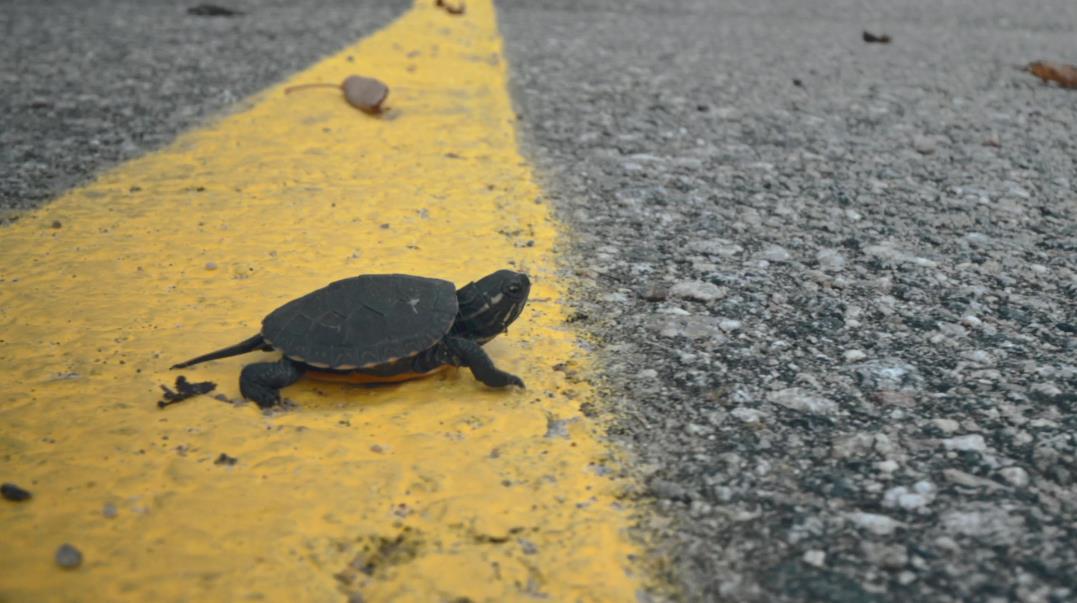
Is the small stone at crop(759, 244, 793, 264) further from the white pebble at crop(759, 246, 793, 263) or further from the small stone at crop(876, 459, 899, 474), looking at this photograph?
the small stone at crop(876, 459, 899, 474)

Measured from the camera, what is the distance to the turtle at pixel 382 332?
2596mm

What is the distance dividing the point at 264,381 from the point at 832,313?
5.42 feet

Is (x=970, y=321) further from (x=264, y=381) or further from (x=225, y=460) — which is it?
(x=225, y=460)

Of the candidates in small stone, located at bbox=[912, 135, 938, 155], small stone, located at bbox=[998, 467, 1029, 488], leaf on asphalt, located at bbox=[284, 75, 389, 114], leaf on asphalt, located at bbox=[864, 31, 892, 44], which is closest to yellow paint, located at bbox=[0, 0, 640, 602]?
small stone, located at bbox=[998, 467, 1029, 488]

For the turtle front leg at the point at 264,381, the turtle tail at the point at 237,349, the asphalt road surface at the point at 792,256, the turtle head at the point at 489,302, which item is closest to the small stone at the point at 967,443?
the asphalt road surface at the point at 792,256

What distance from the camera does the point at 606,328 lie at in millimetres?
3049

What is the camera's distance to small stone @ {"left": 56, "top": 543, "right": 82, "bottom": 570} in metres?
1.97

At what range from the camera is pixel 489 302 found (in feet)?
9.12

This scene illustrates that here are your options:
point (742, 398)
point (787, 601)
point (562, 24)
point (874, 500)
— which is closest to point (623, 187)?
point (742, 398)

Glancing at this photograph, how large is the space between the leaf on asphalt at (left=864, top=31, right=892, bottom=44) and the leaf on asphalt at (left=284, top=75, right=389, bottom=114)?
176 inches

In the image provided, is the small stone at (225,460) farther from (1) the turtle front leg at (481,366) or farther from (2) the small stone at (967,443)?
(2) the small stone at (967,443)

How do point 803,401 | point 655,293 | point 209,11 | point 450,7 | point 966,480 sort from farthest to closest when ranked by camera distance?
point 450,7
point 209,11
point 655,293
point 803,401
point 966,480

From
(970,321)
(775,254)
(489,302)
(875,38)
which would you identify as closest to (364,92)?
(775,254)

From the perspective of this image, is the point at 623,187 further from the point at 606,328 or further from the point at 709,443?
the point at 709,443
